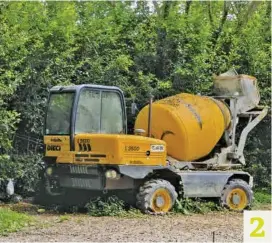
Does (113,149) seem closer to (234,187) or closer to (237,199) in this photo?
(234,187)

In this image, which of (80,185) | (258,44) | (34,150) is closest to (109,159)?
(80,185)

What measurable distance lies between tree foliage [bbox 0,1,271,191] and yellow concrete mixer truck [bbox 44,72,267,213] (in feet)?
3.63

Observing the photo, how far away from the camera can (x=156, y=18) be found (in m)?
14.4

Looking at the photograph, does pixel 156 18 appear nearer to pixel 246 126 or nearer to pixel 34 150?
pixel 246 126

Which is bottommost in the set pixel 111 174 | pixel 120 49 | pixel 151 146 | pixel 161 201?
pixel 161 201

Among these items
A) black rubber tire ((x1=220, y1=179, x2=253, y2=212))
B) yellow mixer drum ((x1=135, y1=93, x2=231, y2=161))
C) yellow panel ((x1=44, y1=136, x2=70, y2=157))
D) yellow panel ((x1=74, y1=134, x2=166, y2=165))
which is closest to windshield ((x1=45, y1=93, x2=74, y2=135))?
yellow panel ((x1=44, y1=136, x2=70, y2=157))

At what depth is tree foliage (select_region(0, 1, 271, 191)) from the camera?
12023 mm

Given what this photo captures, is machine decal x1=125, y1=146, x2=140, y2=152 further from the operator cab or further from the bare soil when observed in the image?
the bare soil

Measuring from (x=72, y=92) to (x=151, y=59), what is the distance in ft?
11.5

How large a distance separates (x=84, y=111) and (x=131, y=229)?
2.65m

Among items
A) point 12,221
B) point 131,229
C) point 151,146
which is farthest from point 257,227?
point 151,146

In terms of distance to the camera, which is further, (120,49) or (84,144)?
(120,49)

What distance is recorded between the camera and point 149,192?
1056cm

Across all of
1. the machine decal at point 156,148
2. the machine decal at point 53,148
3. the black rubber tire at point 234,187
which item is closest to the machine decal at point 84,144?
the machine decal at point 53,148
